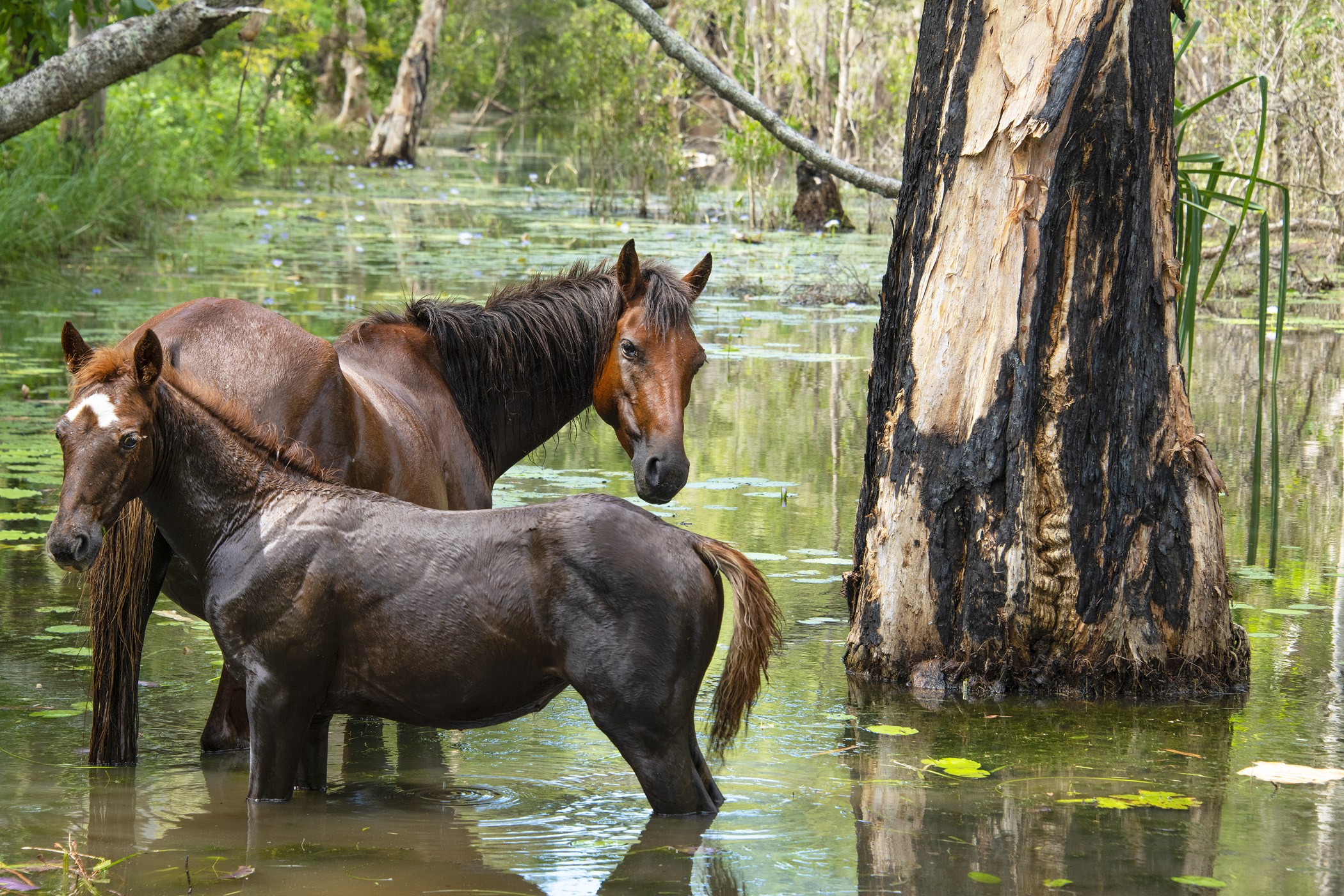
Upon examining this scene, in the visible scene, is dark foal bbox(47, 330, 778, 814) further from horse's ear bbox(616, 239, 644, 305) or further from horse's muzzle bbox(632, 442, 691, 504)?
horse's ear bbox(616, 239, 644, 305)

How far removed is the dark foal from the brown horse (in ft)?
0.94

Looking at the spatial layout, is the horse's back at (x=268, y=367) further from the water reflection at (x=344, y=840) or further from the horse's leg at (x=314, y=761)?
the water reflection at (x=344, y=840)

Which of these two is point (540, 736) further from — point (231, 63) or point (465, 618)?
point (231, 63)

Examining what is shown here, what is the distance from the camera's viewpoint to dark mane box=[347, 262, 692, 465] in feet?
17.1

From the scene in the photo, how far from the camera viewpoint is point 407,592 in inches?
148

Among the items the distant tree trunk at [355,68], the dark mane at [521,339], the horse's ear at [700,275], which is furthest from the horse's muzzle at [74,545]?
the distant tree trunk at [355,68]

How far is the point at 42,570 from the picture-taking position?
6336mm

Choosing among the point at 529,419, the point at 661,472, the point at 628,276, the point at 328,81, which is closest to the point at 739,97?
the point at 628,276

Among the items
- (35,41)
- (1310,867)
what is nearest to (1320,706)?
(1310,867)

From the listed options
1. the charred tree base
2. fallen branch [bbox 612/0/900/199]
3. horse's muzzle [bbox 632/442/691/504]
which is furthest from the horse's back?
fallen branch [bbox 612/0/900/199]

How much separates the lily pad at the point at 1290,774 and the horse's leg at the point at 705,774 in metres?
1.62

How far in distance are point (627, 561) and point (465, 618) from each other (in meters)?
0.46

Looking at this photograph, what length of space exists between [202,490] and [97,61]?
252 cm

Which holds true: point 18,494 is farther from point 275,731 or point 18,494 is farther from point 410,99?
point 410,99
